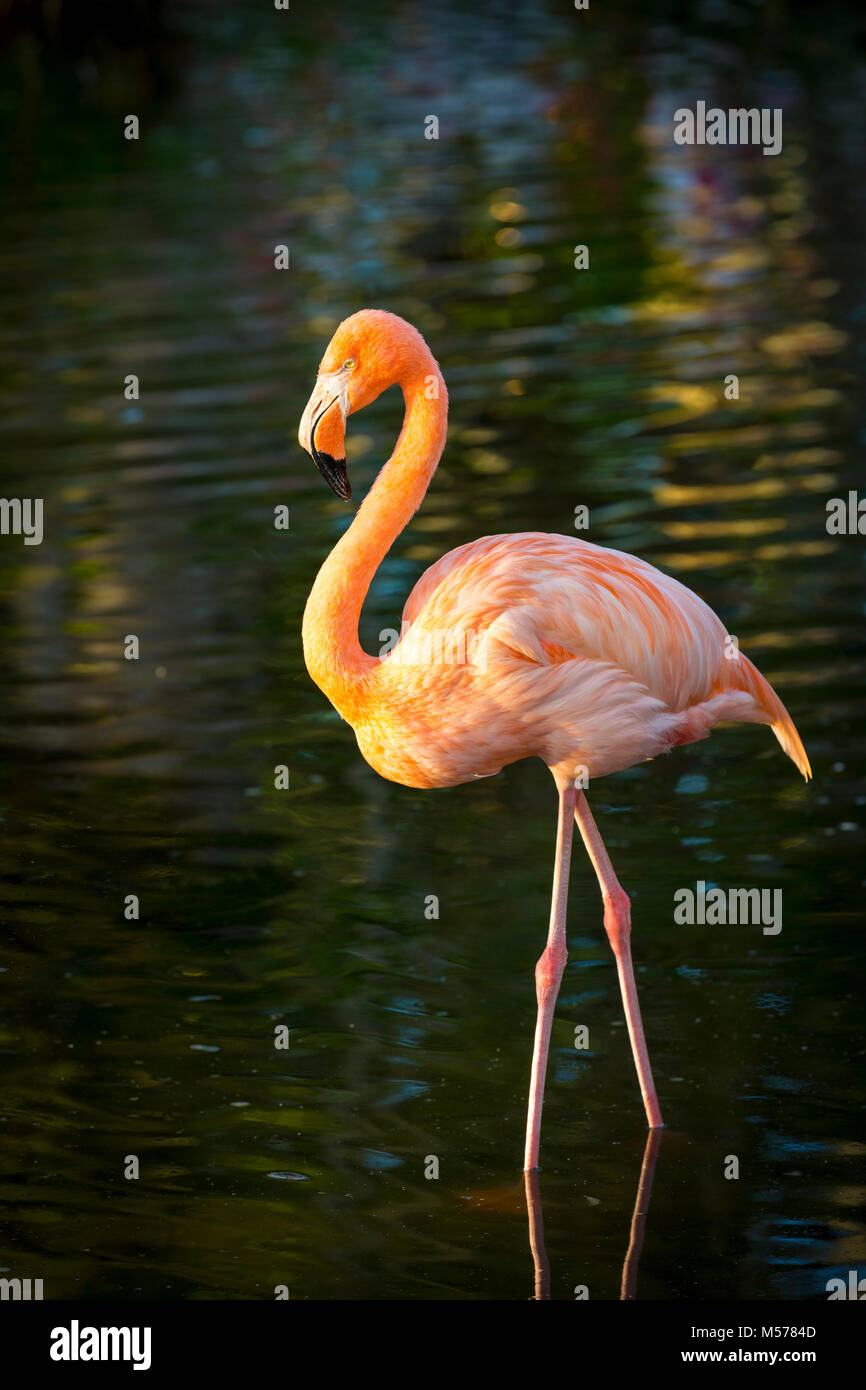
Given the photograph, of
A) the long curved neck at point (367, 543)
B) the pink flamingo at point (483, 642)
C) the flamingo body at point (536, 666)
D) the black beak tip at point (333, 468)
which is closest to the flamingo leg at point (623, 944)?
the pink flamingo at point (483, 642)

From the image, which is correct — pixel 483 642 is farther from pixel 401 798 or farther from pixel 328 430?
pixel 401 798

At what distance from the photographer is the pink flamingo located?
4.84 metres

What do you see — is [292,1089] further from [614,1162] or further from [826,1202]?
[826,1202]

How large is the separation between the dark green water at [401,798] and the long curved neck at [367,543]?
3.89 ft

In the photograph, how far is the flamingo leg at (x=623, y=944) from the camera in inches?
204

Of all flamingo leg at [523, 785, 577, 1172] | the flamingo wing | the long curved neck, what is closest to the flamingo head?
the long curved neck

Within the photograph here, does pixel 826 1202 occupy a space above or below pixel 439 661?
below

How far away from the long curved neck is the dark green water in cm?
118

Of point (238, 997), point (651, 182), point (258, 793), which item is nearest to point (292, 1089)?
point (238, 997)

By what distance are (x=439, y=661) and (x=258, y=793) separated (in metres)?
2.72

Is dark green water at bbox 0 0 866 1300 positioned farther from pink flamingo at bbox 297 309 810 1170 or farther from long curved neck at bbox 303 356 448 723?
long curved neck at bbox 303 356 448 723

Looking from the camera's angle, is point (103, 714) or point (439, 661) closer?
point (439, 661)

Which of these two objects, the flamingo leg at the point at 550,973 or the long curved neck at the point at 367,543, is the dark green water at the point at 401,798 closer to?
the flamingo leg at the point at 550,973

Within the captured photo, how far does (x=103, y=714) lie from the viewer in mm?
8344
